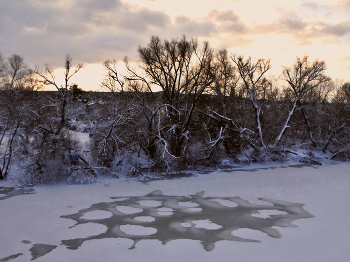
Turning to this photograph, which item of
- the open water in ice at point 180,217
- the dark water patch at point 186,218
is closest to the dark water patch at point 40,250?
the open water in ice at point 180,217

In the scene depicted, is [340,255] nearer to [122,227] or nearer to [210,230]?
[210,230]

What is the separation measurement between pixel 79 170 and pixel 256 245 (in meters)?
10.7

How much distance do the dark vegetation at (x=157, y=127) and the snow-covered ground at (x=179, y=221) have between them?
1.96m

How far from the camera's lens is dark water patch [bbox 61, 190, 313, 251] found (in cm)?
851

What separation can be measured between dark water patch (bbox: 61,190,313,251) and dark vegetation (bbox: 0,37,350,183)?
4.58 m

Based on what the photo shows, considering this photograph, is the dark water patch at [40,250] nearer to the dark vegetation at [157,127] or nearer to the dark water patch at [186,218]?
the dark water patch at [186,218]

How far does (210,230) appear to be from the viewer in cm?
896

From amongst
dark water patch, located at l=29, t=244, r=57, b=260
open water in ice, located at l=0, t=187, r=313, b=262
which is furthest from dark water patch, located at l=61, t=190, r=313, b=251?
dark water patch, located at l=29, t=244, r=57, b=260

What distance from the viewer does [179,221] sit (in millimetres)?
9727

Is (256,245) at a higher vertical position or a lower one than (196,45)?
lower

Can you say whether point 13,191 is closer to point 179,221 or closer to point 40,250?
point 40,250

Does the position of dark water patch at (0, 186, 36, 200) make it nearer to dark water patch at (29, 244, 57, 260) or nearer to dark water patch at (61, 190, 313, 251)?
dark water patch at (61, 190, 313, 251)

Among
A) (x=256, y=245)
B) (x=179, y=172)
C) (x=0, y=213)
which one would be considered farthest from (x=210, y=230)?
(x=179, y=172)

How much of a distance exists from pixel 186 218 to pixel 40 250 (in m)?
4.78
